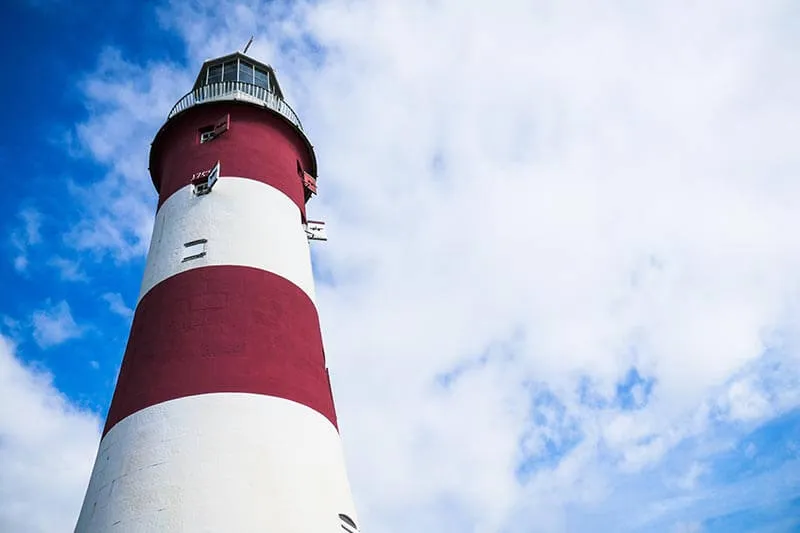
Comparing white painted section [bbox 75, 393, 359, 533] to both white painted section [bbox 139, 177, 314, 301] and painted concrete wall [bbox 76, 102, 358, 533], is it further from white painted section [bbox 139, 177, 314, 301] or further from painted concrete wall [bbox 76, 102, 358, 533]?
white painted section [bbox 139, 177, 314, 301]

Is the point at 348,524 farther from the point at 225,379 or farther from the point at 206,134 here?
the point at 206,134

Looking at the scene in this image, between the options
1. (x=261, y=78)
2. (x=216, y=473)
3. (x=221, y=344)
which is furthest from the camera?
(x=261, y=78)

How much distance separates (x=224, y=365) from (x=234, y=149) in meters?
5.11

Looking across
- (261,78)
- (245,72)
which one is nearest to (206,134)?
(245,72)

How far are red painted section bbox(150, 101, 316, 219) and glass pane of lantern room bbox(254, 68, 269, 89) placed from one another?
6.77ft

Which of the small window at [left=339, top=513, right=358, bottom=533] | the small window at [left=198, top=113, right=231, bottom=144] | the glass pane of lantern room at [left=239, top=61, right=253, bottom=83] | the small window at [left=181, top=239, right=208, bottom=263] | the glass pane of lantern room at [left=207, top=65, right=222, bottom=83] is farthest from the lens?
the glass pane of lantern room at [left=207, top=65, right=222, bottom=83]

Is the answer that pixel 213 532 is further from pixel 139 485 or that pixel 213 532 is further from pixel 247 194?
pixel 247 194

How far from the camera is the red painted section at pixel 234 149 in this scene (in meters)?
12.9

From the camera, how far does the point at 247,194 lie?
40.1 ft

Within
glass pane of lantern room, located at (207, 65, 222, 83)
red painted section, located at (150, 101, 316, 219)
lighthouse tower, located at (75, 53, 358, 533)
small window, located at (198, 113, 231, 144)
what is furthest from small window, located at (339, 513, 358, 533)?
glass pane of lantern room, located at (207, 65, 222, 83)

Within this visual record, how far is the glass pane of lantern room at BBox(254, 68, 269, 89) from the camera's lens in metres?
15.8

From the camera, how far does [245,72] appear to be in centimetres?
1581

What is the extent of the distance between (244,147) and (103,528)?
7535 millimetres

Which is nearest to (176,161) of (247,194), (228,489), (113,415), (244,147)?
(244,147)
